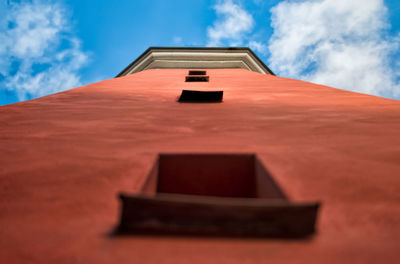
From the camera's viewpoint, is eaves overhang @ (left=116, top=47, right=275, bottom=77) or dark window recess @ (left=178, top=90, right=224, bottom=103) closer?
dark window recess @ (left=178, top=90, right=224, bottom=103)

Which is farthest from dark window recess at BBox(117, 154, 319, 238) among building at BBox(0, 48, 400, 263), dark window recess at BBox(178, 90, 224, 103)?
dark window recess at BBox(178, 90, 224, 103)

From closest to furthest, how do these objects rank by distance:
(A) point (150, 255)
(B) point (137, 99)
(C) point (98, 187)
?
(A) point (150, 255) → (C) point (98, 187) → (B) point (137, 99)

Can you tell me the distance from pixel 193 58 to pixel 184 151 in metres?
9.16

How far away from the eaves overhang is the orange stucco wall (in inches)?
283

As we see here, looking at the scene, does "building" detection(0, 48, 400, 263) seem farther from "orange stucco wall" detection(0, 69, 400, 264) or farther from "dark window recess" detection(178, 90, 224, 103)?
"dark window recess" detection(178, 90, 224, 103)

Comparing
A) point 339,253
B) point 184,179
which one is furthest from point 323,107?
point 339,253

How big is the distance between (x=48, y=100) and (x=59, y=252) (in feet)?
11.1

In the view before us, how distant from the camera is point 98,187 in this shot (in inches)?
59.8

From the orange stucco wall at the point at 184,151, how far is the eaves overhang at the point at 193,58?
283 inches

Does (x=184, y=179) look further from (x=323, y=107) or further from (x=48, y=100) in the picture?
(x=48, y=100)

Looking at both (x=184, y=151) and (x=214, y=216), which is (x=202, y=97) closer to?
(x=184, y=151)

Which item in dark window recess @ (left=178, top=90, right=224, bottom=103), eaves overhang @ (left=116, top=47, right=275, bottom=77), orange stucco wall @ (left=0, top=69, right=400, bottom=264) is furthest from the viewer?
eaves overhang @ (left=116, top=47, right=275, bottom=77)

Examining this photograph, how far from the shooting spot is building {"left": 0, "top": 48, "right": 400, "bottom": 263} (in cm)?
102

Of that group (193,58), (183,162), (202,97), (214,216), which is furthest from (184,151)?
(193,58)
